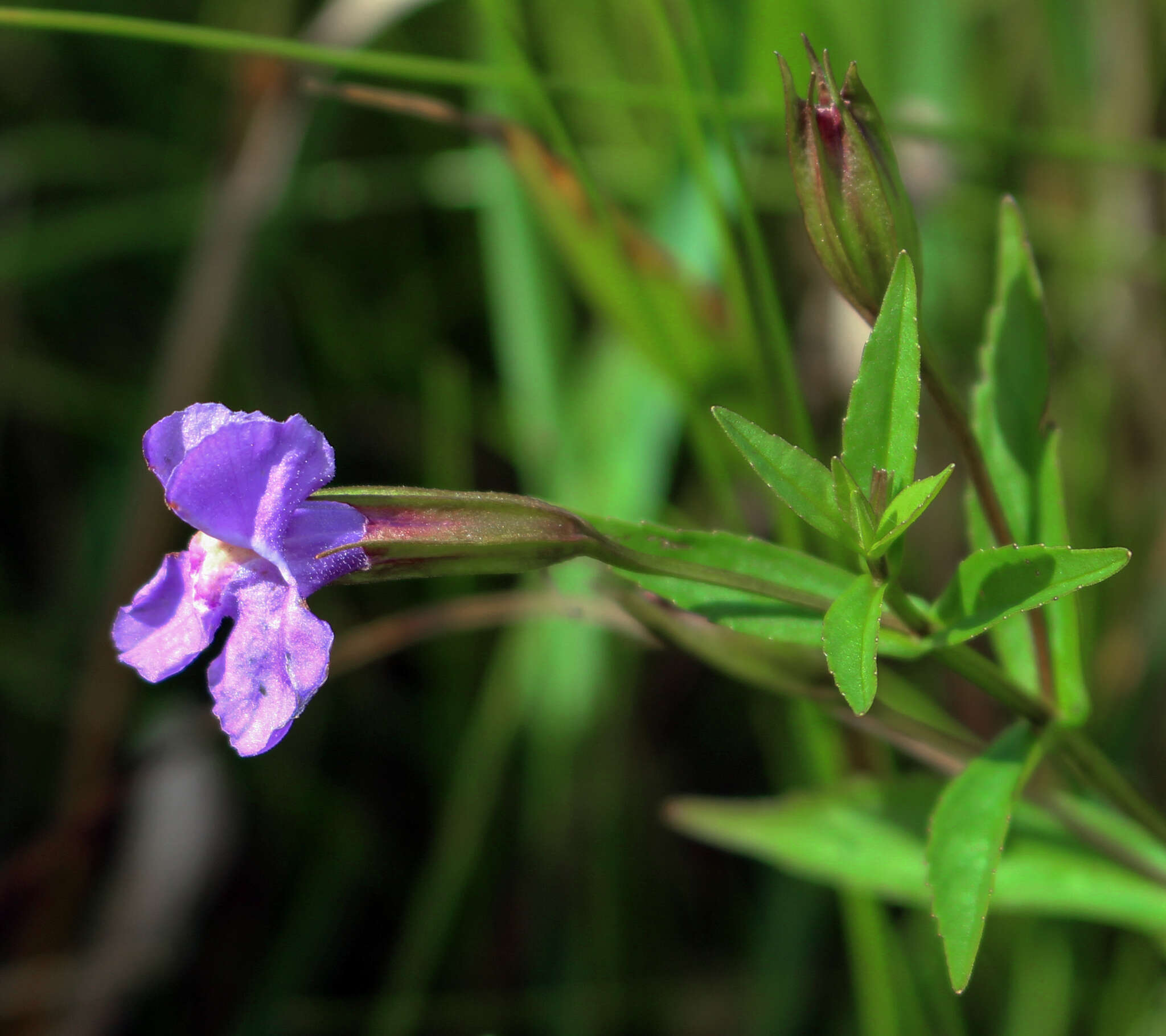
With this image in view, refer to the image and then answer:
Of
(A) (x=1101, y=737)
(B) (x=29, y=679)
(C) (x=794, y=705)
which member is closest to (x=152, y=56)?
(B) (x=29, y=679)

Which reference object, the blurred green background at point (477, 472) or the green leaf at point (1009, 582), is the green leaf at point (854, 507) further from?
the blurred green background at point (477, 472)

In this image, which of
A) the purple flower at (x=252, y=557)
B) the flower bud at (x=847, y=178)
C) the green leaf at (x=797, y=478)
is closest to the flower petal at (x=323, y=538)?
the purple flower at (x=252, y=557)

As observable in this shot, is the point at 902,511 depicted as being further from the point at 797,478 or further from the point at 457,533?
the point at 457,533

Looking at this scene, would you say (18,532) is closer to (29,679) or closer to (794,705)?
(29,679)

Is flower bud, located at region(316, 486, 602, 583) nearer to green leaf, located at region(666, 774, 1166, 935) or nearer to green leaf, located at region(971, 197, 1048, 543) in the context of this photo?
green leaf, located at region(971, 197, 1048, 543)

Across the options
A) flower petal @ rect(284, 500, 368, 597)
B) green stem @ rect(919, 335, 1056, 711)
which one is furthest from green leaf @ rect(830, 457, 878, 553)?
flower petal @ rect(284, 500, 368, 597)
